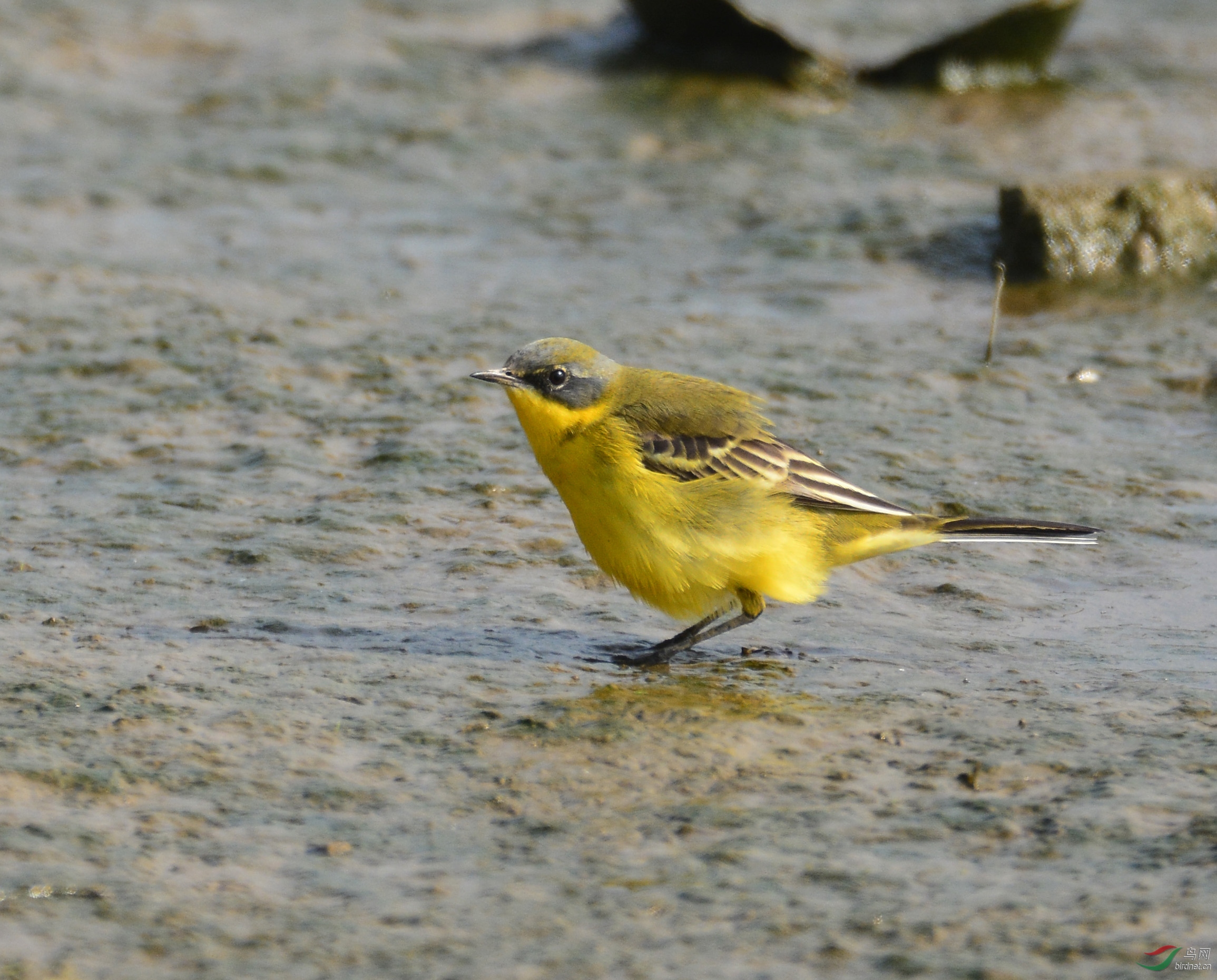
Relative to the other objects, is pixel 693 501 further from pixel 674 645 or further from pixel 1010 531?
pixel 1010 531

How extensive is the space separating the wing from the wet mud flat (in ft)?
1.82

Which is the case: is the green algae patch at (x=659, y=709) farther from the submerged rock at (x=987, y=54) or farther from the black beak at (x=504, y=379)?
the submerged rock at (x=987, y=54)

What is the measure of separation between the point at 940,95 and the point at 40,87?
26.2 ft

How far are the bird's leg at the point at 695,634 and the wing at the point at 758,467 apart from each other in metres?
0.42

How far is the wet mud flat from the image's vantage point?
151 inches

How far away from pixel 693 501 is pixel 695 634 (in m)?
0.55

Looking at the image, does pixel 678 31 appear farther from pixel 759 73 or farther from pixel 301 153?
pixel 301 153

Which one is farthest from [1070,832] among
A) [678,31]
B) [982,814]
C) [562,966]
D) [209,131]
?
[678,31]

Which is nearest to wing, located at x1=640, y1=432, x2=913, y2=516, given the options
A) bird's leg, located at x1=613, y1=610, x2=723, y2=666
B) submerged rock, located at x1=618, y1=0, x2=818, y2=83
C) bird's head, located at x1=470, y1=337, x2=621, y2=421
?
bird's head, located at x1=470, y1=337, x2=621, y2=421

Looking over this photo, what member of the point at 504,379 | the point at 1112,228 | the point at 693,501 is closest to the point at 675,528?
the point at 693,501

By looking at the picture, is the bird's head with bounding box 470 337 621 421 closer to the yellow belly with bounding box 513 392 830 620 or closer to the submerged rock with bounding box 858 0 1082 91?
the yellow belly with bounding box 513 392 830 620

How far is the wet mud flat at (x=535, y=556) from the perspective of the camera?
3848mm

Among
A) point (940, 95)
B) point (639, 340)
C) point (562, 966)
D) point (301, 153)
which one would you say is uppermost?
point (940, 95)

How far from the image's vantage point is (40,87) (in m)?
13.1
